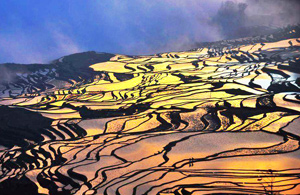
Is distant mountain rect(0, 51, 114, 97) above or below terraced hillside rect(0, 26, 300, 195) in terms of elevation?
above

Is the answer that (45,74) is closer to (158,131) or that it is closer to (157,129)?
(157,129)

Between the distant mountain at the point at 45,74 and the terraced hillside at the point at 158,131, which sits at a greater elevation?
the distant mountain at the point at 45,74

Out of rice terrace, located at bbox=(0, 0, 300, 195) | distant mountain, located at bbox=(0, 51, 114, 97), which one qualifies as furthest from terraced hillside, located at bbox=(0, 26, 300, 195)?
distant mountain, located at bbox=(0, 51, 114, 97)

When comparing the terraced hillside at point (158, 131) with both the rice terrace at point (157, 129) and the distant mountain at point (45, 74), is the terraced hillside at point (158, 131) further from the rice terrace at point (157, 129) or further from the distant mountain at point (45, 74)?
the distant mountain at point (45, 74)

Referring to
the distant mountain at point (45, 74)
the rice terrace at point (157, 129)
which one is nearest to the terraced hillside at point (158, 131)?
the rice terrace at point (157, 129)

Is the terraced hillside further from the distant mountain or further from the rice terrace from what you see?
the distant mountain

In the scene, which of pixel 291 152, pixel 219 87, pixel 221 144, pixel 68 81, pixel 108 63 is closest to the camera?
pixel 291 152

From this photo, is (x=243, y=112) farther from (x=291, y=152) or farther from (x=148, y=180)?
(x=148, y=180)

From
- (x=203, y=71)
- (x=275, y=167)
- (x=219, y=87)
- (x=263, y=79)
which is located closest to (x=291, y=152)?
(x=275, y=167)
